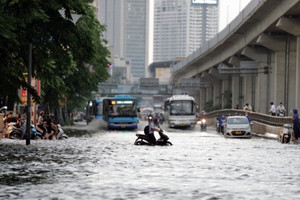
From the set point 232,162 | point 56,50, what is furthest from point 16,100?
point 232,162

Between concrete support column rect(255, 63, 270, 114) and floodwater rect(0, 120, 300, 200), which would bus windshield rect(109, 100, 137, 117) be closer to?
concrete support column rect(255, 63, 270, 114)

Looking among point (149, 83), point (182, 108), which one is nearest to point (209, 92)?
point (149, 83)

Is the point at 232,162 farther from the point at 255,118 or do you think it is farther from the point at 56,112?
the point at 56,112

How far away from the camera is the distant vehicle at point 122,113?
61219mm

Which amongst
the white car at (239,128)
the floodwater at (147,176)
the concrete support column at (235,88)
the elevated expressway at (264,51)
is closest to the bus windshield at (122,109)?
the elevated expressway at (264,51)

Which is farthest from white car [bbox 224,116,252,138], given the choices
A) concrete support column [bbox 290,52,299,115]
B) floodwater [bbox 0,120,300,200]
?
floodwater [bbox 0,120,300,200]

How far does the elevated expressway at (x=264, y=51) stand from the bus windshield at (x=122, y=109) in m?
10.9

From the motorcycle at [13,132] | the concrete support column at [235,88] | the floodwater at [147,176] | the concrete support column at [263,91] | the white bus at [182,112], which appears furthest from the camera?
the concrete support column at [235,88]

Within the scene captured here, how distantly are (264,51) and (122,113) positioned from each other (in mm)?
14838

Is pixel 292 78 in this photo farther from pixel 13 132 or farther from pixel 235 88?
pixel 13 132

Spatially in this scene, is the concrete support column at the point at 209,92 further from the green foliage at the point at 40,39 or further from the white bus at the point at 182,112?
the green foliage at the point at 40,39

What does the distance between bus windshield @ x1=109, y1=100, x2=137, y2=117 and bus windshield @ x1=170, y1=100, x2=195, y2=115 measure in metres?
6.84

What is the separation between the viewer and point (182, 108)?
6731cm

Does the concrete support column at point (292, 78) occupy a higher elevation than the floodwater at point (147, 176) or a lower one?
higher
